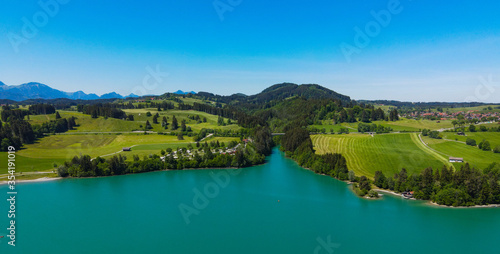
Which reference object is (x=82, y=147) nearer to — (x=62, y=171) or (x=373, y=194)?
(x=62, y=171)

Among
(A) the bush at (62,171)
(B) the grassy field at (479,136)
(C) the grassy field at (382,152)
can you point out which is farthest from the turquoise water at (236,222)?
(B) the grassy field at (479,136)

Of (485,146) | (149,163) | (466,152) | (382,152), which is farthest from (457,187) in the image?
(149,163)

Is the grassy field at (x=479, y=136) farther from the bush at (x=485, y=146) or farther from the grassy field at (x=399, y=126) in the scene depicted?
the grassy field at (x=399, y=126)

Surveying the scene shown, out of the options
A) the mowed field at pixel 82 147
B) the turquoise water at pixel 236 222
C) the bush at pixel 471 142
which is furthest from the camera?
the bush at pixel 471 142

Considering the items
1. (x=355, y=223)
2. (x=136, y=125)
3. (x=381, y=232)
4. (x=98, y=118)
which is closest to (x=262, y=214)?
(x=355, y=223)

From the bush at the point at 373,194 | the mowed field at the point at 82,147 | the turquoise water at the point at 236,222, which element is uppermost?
the mowed field at the point at 82,147

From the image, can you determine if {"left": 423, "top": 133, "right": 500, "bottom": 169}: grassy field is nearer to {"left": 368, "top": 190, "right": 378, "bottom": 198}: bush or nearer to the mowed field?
{"left": 368, "top": 190, "right": 378, "bottom": 198}: bush
